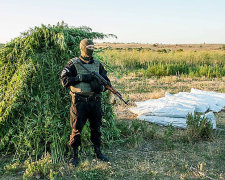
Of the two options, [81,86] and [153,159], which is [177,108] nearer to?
[153,159]

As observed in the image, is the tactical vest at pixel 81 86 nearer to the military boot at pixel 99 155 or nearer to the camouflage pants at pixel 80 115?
the camouflage pants at pixel 80 115

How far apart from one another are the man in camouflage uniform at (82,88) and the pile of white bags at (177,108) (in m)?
2.65

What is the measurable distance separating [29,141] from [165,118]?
3.40 metres

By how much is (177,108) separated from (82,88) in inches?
150

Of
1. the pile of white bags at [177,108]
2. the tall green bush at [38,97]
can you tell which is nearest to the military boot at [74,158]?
the tall green bush at [38,97]

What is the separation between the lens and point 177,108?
6.82 metres

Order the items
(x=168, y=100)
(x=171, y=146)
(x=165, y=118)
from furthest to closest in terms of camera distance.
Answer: (x=168, y=100) < (x=165, y=118) < (x=171, y=146)

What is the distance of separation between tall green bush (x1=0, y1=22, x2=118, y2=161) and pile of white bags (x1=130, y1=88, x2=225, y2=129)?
2733 millimetres

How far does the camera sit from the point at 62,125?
4.29 meters

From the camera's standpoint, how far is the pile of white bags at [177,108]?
6258 mm

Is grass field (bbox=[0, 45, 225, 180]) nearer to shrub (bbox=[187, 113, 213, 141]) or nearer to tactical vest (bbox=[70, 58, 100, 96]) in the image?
shrub (bbox=[187, 113, 213, 141])

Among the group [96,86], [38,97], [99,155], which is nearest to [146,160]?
[99,155]

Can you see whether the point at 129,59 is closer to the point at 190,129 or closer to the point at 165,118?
the point at 165,118

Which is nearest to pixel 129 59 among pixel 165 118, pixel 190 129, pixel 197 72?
pixel 197 72
